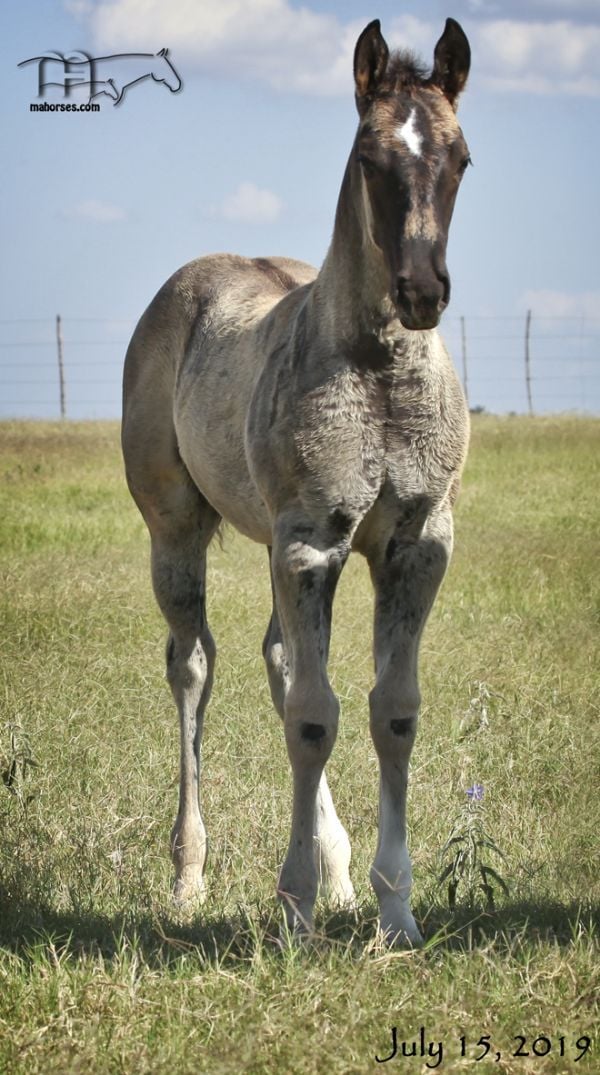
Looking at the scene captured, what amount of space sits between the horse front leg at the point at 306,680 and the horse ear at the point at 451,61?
4.80ft

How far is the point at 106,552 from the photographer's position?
12891 millimetres

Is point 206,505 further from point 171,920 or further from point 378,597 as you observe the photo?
point 171,920

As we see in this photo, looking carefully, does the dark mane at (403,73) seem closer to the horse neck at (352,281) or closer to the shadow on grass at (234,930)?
the horse neck at (352,281)

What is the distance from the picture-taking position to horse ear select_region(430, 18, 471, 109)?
413 cm

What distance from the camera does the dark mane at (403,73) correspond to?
4082 mm

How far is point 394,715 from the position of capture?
4371 mm

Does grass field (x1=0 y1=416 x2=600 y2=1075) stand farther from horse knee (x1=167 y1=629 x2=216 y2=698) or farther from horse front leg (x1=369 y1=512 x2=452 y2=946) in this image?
horse knee (x1=167 y1=629 x2=216 y2=698)

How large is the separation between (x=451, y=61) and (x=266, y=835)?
2.99 metres

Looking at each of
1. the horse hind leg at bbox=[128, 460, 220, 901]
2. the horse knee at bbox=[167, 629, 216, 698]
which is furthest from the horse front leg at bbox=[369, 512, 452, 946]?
the horse knee at bbox=[167, 629, 216, 698]

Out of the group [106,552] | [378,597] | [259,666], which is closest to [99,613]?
→ [259,666]

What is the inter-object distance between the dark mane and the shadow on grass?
257cm

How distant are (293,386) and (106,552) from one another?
8.78m

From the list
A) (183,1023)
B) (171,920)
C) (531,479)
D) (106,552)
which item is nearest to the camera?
(183,1023)

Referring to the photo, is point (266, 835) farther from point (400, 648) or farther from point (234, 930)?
point (400, 648)
